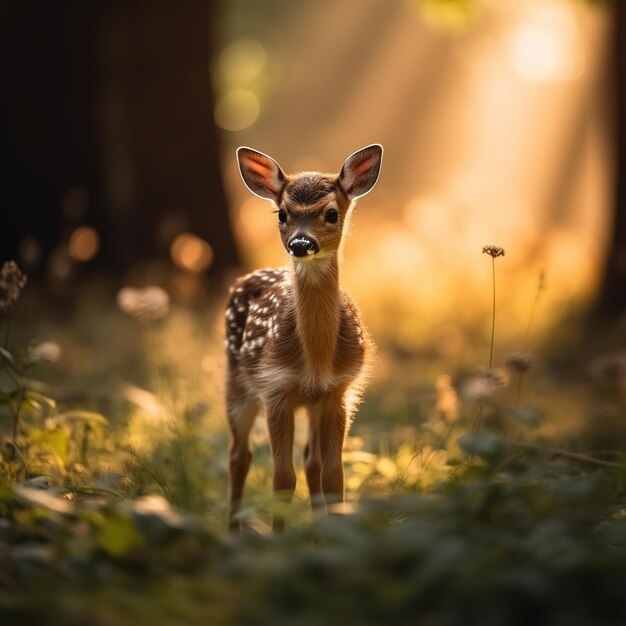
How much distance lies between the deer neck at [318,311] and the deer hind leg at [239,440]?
63 cm

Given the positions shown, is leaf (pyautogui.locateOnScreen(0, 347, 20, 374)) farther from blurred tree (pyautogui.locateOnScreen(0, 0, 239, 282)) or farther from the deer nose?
blurred tree (pyautogui.locateOnScreen(0, 0, 239, 282))

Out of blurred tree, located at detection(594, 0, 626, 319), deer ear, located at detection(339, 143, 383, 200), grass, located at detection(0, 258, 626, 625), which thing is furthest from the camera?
blurred tree, located at detection(594, 0, 626, 319)

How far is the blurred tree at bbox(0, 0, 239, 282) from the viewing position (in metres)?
10.9

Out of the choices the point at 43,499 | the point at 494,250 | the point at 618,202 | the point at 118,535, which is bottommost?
the point at 118,535

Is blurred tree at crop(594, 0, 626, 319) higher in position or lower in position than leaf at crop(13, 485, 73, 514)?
higher

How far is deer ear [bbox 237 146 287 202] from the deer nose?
21.9 inches

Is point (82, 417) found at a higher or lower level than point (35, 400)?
higher

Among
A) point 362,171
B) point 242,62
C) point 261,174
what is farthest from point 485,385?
point 242,62

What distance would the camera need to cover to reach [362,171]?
5168 millimetres

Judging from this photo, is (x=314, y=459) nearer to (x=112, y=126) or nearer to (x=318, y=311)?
(x=318, y=311)

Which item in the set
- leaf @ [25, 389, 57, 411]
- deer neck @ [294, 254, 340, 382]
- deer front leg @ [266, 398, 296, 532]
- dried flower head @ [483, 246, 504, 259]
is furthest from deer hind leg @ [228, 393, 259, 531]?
dried flower head @ [483, 246, 504, 259]

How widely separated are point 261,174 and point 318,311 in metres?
0.78

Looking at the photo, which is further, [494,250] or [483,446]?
[494,250]

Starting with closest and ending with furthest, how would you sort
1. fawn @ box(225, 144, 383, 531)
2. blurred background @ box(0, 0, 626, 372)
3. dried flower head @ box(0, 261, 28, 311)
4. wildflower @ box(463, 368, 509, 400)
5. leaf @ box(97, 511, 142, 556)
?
leaf @ box(97, 511, 142, 556) < wildflower @ box(463, 368, 509, 400) < dried flower head @ box(0, 261, 28, 311) < fawn @ box(225, 144, 383, 531) < blurred background @ box(0, 0, 626, 372)
